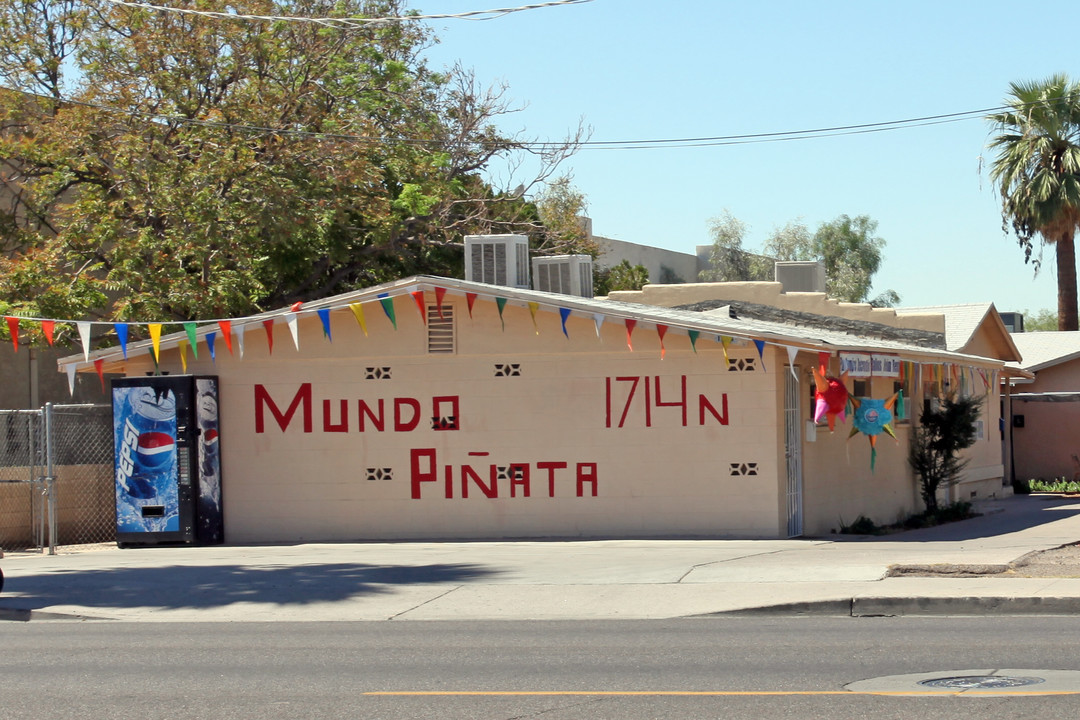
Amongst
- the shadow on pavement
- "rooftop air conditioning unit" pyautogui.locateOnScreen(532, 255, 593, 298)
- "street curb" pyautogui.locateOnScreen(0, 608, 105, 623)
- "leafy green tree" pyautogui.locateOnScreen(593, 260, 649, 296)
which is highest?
"leafy green tree" pyautogui.locateOnScreen(593, 260, 649, 296)

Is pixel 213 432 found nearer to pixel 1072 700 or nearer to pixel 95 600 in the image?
pixel 95 600

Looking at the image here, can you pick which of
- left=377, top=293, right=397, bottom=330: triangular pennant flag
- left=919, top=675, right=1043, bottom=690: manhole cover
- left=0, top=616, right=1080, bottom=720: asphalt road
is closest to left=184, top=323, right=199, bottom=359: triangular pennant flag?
left=377, top=293, right=397, bottom=330: triangular pennant flag

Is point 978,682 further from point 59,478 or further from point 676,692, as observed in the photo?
point 59,478

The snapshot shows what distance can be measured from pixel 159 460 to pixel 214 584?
5383mm

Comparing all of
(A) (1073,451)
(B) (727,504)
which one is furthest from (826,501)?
(A) (1073,451)

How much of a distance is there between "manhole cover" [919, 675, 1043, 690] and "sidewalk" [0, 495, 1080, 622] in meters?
3.26

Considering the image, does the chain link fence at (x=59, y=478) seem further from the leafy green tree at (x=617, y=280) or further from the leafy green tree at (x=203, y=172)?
the leafy green tree at (x=617, y=280)

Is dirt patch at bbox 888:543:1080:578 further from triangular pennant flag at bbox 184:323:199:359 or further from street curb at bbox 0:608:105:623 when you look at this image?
triangular pennant flag at bbox 184:323:199:359

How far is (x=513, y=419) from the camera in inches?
730

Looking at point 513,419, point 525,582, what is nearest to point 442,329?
point 513,419

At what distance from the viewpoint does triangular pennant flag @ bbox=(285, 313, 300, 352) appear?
18219 mm

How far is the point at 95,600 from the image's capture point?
13125 millimetres

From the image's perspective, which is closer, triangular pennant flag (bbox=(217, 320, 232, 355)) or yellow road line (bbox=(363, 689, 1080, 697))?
yellow road line (bbox=(363, 689, 1080, 697))

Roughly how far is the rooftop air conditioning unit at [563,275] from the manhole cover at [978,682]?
625 inches
